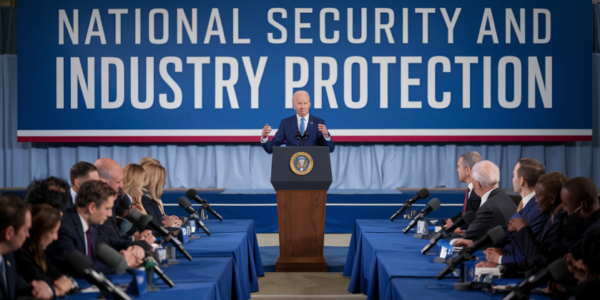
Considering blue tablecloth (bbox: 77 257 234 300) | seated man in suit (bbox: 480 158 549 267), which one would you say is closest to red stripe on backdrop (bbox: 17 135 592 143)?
seated man in suit (bbox: 480 158 549 267)

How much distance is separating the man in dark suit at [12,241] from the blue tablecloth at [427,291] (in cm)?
126

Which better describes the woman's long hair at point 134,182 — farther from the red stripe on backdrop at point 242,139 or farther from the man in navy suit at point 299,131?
the red stripe on backdrop at point 242,139

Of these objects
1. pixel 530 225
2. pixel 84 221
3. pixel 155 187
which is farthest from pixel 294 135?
pixel 84 221

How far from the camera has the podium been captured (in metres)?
4.24

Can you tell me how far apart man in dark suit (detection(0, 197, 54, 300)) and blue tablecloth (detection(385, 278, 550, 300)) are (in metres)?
1.26

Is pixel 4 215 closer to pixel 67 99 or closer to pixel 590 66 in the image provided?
pixel 67 99

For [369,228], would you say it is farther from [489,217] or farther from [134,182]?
[134,182]

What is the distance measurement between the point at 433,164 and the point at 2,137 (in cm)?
653

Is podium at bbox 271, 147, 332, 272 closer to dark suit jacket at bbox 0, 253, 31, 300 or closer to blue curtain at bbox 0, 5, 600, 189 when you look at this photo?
dark suit jacket at bbox 0, 253, 31, 300

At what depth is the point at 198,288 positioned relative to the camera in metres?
2.08

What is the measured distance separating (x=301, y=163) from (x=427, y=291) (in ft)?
7.54

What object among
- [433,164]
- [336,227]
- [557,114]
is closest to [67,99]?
[336,227]

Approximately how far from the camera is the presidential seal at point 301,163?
423 cm

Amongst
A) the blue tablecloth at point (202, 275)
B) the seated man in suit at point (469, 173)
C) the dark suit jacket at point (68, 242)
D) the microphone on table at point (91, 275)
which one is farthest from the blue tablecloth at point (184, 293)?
the seated man in suit at point (469, 173)
